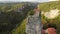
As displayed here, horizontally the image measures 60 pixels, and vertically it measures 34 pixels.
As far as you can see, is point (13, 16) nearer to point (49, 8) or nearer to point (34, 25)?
point (34, 25)

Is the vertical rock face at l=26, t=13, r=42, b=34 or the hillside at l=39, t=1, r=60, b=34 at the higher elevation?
the hillside at l=39, t=1, r=60, b=34

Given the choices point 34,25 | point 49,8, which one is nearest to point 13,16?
point 34,25

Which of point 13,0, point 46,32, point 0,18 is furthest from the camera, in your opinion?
point 13,0

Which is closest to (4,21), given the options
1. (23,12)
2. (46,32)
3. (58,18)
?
(23,12)

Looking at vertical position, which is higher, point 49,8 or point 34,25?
point 49,8

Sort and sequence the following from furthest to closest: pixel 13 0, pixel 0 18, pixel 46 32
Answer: pixel 13 0 < pixel 0 18 < pixel 46 32

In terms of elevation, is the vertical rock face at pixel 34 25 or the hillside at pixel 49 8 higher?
the hillside at pixel 49 8

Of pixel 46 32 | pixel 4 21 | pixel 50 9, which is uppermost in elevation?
pixel 50 9

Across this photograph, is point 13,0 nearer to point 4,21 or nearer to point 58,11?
point 4,21
